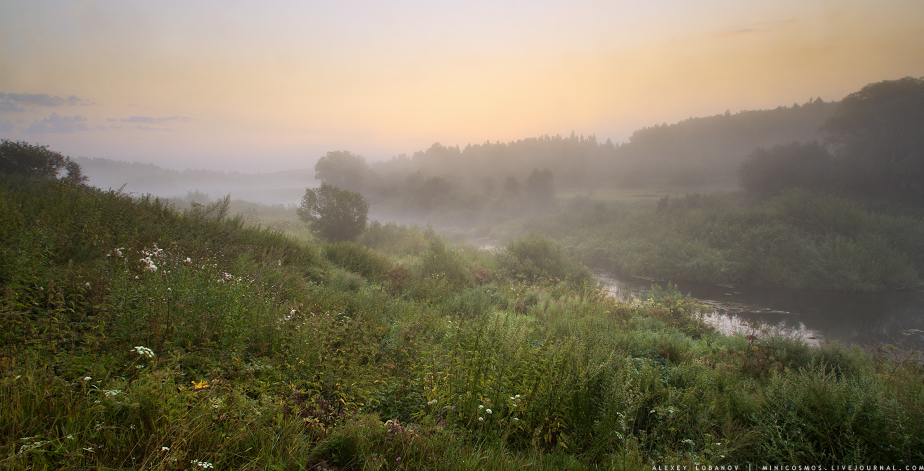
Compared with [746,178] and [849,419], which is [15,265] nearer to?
[849,419]

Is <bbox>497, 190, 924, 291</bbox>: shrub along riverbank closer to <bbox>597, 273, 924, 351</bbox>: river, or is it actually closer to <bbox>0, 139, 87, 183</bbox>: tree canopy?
<bbox>597, 273, 924, 351</bbox>: river

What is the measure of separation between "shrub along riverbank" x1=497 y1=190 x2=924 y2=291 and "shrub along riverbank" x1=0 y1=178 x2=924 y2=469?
17647 millimetres

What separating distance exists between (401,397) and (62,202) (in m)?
8.34

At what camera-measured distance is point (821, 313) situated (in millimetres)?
15359

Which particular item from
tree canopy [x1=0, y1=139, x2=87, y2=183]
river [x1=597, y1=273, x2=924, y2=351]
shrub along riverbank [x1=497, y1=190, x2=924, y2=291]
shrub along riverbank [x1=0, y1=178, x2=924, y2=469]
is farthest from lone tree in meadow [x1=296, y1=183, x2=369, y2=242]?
shrub along riverbank [x1=497, y1=190, x2=924, y2=291]

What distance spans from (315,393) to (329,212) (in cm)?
2114

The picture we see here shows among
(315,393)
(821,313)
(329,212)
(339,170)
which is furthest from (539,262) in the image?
(339,170)

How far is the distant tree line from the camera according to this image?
21.8 m

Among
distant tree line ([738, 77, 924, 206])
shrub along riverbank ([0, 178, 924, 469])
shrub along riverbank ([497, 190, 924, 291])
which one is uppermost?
distant tree line ([738, 77, 924, 206])

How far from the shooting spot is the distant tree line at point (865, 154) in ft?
71.5

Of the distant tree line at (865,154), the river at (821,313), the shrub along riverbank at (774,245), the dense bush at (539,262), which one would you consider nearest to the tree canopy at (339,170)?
the shrub along riverbank at (774,245)

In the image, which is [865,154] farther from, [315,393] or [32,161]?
[32,161]

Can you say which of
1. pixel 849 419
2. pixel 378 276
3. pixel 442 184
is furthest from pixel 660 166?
pixel 849 419

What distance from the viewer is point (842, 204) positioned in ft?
76.1
